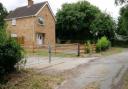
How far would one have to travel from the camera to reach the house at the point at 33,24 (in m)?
45.4

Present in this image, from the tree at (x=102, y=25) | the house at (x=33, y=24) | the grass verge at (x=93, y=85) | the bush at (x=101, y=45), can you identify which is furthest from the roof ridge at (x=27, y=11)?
the grass verge at (x=93, y=85)

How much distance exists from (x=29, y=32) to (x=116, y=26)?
19766mm

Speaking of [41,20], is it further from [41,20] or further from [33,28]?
[33,28]

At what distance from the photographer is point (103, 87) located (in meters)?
12.7

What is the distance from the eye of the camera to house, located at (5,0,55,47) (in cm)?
4538

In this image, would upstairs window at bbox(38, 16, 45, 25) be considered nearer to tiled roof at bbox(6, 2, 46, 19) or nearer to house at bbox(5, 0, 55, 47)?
house at bbox(5, 0, 55, 47)

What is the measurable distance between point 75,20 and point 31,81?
4272cm

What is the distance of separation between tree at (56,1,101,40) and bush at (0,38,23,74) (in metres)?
41.0

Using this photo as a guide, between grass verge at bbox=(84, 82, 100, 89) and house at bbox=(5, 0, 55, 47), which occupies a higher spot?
house at bbox=(5, 0, 55, 47)

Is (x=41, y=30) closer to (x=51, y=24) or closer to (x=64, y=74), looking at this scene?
(x=51, y=24)

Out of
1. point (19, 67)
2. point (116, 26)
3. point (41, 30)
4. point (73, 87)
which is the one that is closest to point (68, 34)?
point (116, 26)

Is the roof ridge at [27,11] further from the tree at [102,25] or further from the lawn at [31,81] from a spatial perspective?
the lawn at [31,81]

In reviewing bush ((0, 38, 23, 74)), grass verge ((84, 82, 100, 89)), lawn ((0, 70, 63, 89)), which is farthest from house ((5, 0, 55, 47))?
grass verge ((84, 82, 100, 89))

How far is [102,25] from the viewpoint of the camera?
172 ft
